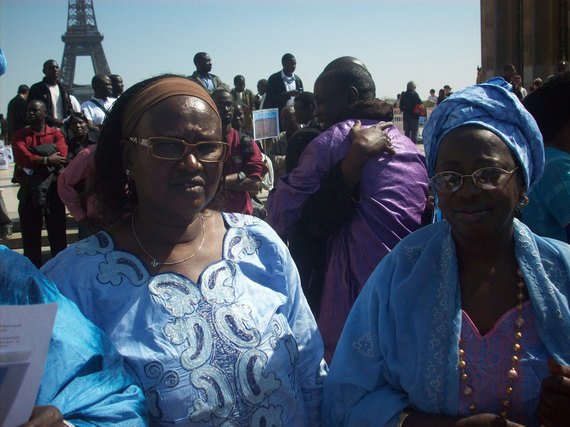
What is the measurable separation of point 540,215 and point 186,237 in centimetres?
175

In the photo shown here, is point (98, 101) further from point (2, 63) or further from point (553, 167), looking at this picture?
point (2, 63)

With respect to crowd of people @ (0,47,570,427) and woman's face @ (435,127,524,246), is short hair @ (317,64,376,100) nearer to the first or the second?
crowd of people @ (0,47,570,427)

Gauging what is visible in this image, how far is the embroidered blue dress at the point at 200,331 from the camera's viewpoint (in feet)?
6.41

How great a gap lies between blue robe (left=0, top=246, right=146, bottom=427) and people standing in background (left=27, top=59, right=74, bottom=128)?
25.6 feet

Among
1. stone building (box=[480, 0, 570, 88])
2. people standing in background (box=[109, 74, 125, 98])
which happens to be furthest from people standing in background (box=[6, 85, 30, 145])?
stone building (box=[480, 0, 570, 88])

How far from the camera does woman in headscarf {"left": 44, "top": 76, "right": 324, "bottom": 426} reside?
1.97 m

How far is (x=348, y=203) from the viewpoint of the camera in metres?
3.26

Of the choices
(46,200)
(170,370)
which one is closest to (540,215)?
(170,370)

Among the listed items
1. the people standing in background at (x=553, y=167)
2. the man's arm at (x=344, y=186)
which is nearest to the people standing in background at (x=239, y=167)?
the man's arm at (x=344, y=186)

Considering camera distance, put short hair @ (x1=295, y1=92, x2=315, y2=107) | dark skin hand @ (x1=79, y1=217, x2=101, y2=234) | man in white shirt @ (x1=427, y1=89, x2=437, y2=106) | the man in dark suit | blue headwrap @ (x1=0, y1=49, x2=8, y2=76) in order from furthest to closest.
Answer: man in white shirt @ (x1=427, y1=89, x2=437, y2=106) → the man in dark suit → short hair @ (x1=295, y1=92, x2=315, y2=107) → dark skin hand @ (x1=79, y1=217, x2=101, y2=234) → blue headwrap @ (x1=0, y1=49, x2=8, y2=76)

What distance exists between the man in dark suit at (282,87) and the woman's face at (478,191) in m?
9.58

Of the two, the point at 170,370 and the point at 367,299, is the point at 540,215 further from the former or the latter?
the point at 170,370

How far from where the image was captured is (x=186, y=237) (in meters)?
2.22

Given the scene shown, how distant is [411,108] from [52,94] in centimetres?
1302
